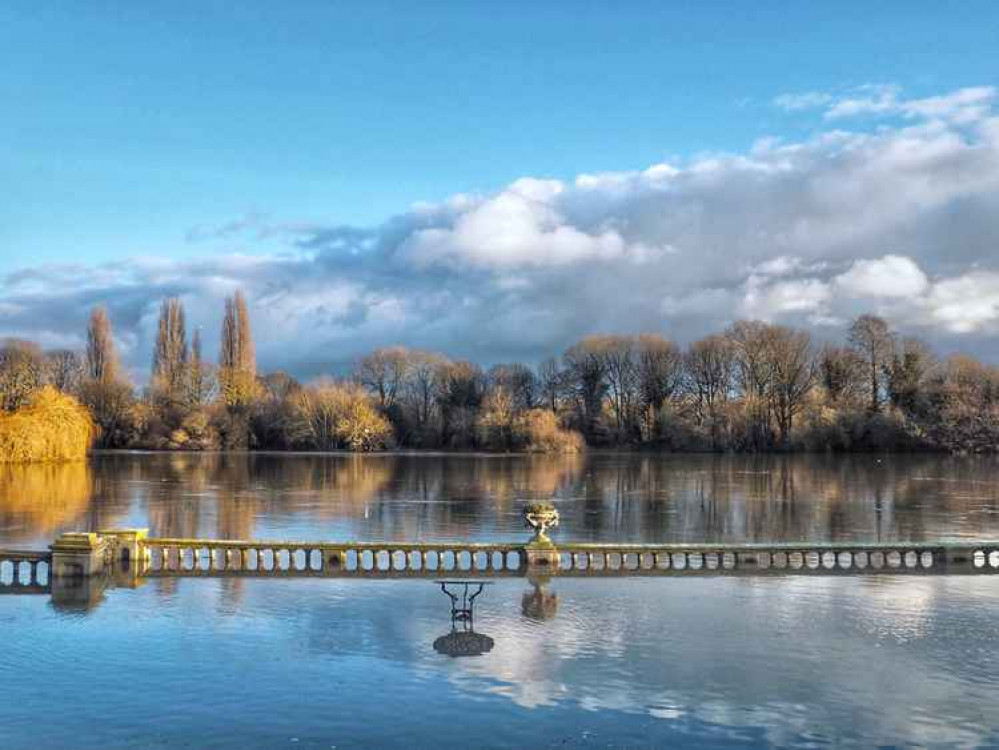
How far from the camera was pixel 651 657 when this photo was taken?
51.0 ft

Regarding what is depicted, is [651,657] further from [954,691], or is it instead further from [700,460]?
[700,460]

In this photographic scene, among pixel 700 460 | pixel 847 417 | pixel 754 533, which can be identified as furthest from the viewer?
pixel 847 417

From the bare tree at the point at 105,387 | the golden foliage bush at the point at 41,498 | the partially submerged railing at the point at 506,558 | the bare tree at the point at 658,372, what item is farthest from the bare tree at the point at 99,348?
the partially submerged railing at the point at 506,558

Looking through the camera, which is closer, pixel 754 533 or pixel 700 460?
pixel 754 533

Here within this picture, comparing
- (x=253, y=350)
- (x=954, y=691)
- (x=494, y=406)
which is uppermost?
(x=253, y=350)

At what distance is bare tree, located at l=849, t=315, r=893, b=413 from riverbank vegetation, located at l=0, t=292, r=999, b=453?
5.0 inches

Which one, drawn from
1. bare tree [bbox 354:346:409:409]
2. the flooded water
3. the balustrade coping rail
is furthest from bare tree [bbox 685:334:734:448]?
the balustrade coping rail

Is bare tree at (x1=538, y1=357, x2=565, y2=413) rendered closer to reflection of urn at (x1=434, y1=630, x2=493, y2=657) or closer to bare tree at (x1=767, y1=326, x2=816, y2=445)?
bare tree at (x1=767, y1=326, x2=816, y2=445)

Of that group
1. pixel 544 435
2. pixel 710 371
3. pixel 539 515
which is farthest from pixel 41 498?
pixel 710 371

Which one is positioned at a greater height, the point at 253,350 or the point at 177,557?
the point at 253,350

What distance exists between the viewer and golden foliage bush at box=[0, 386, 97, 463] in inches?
2906

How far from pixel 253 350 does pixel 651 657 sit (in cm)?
12020

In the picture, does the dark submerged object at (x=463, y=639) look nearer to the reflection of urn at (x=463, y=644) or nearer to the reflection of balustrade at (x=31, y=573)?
the reflection of urn at (x=463, y=644)

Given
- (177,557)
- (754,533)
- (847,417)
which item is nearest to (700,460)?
(847,417)
